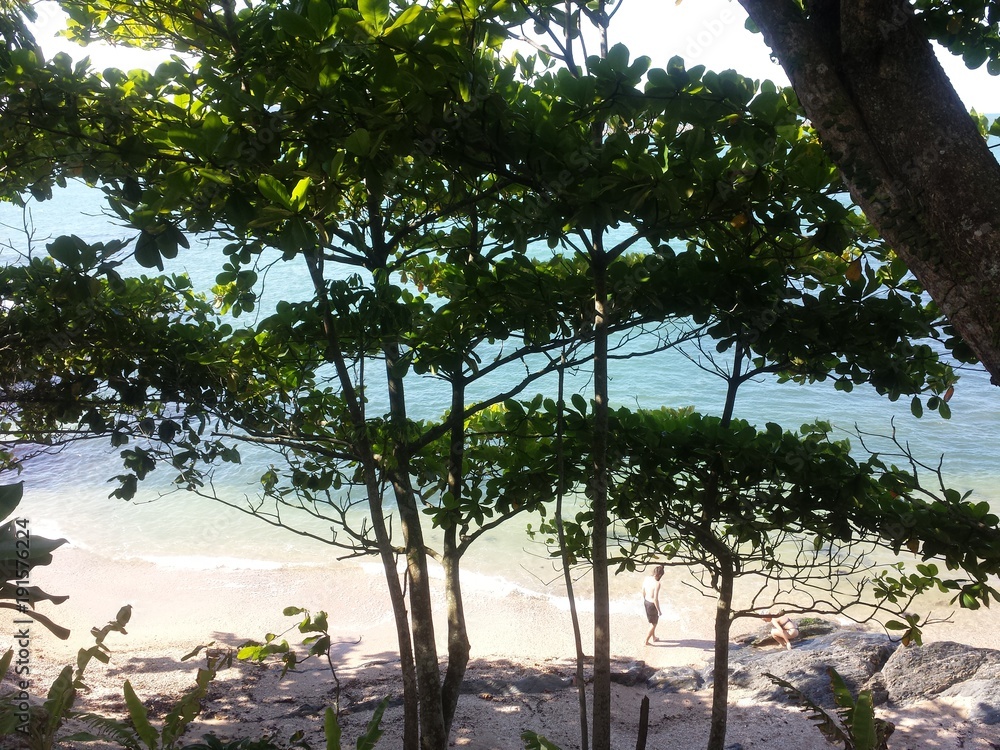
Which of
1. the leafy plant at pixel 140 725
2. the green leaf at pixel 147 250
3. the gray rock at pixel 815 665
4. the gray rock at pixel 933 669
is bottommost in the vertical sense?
the gray rock at pixel 815 665

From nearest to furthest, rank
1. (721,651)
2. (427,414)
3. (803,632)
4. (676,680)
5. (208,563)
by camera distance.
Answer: (721,651)
(676,680)
(803,632)
(208,563)
(427,414)

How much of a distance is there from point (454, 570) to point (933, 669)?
16.9 ft

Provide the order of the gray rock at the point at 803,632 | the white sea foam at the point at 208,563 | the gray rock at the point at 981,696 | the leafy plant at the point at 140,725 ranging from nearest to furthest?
the leafy plant at the point at 140,725 < the gray rock at the point at 981,696 < the gray rock at the point at 803,632 < the white sea foam at the point at 208,563

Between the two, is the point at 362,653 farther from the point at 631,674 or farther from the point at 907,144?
the point at 907,144

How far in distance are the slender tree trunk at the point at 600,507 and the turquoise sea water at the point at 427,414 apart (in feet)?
19.8

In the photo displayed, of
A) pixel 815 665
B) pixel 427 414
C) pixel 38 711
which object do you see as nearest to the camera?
pixel 38 711

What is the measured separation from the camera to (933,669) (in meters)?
6.62

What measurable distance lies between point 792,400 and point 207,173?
55.7 ft

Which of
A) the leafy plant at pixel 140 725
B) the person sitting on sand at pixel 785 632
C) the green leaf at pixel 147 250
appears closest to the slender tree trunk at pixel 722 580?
the green leaf at pixel 147 250

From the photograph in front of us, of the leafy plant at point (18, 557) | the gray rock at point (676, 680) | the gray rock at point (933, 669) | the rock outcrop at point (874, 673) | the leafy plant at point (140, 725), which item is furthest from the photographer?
the gray rock at point (676, 680)

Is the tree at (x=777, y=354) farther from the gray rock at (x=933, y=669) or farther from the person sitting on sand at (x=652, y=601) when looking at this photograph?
the person sitting on sand at (x=652, y=601)

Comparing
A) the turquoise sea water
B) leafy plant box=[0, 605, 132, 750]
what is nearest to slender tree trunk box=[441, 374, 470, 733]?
leafy plant box=[0, 605, 132, 750]

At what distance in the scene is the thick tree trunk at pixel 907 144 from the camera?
89.0 inches

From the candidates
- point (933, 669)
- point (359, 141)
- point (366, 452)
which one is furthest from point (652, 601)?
point (359, 141)
